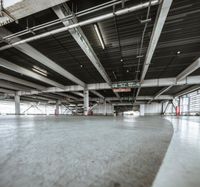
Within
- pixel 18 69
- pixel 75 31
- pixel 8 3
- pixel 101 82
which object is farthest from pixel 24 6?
pixel 101 82

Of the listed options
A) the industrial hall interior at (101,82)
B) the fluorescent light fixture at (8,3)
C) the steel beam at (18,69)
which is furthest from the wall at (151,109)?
the fluorescent light fixture at (8,3)

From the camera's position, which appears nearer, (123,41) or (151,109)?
(123,41)

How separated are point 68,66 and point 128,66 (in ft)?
15.8

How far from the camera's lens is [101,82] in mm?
13594

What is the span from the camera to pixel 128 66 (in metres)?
8.77

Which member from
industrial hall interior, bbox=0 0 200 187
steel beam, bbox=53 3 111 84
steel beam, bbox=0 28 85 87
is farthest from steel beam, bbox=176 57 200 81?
steel beam, bbox=0 28 85 87

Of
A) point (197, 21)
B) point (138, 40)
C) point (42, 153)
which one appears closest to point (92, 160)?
point (42, 153)

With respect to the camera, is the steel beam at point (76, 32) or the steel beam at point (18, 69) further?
the steel beam at point (18, 69)

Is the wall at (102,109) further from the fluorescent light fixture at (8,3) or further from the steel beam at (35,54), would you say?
the fluorescent light fixture at (8,3)

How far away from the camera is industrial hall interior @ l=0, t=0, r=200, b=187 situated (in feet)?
3.38

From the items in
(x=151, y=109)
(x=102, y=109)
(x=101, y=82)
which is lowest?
(x=102, y=109)

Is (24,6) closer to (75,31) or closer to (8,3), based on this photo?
(8,3)

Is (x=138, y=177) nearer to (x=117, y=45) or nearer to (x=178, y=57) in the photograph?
(x=117, y=45)

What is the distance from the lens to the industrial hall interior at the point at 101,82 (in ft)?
3.38
